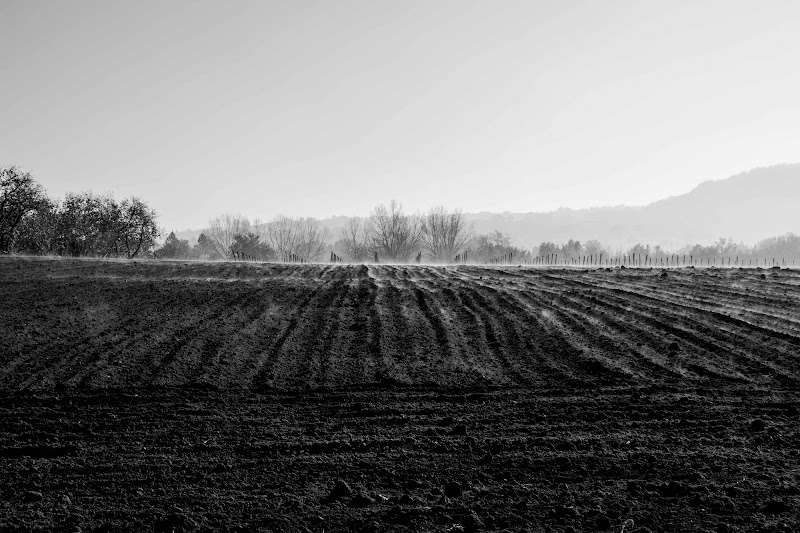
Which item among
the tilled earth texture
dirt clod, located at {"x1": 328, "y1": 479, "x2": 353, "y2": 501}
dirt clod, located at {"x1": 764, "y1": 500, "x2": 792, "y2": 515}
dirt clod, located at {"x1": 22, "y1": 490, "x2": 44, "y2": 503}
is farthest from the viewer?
dirt clod, located at {"x1": 328, "y1": 479, "x2": 353, "y2": 501}

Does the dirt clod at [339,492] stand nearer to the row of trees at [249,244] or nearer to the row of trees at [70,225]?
the row of trees at [70,225]

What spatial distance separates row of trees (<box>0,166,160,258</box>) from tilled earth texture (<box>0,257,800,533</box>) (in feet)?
73.2

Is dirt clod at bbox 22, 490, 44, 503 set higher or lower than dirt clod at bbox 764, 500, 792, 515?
lower

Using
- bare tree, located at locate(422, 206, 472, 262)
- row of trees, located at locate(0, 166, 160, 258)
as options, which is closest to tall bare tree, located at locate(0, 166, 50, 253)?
row of trees, located at locate(0, 166, 160, 258)

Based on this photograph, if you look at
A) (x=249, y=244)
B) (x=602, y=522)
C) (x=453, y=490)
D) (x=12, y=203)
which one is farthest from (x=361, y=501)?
(x=249, y=244)

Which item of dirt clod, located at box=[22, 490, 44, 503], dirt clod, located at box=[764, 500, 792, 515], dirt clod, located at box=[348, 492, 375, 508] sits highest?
dirt clod, located at box=[764, 500, 792, 515]

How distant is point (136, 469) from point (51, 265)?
1916 centimetres

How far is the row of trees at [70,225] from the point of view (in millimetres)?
40625

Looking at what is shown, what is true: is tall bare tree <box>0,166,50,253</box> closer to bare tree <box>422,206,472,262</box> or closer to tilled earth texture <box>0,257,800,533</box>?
tilled earth texture <box>0,257,800,533</box>

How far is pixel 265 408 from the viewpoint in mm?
11266

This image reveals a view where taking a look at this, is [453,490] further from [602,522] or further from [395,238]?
[395,238]

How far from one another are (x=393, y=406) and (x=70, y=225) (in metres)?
43.1

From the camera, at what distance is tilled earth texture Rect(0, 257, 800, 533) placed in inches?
283

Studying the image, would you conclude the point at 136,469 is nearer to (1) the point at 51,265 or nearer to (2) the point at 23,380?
(2) the point at 23,380
